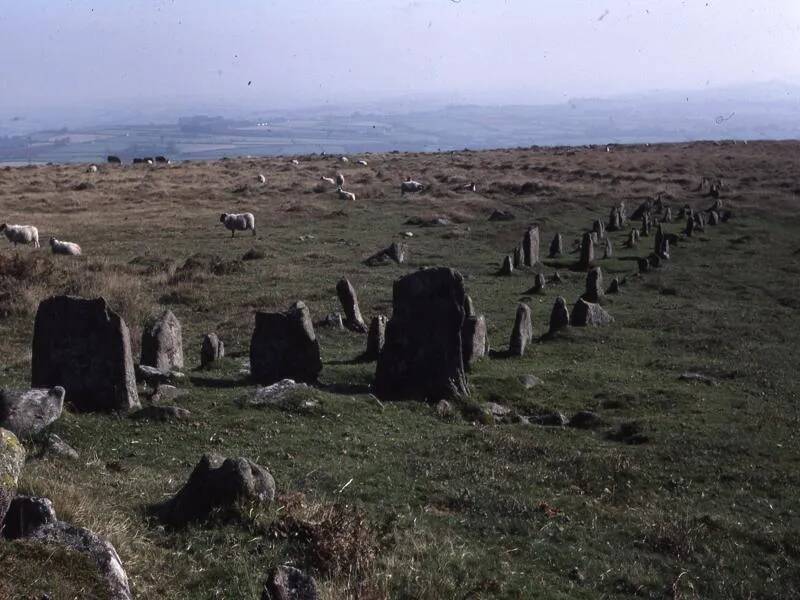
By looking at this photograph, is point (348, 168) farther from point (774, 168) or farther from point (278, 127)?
point (278, 127)

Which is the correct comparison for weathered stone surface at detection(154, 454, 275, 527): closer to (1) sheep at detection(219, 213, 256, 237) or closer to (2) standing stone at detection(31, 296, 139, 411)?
(2) standing stone at detection(31, 296, 139, 411)

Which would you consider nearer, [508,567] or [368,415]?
[508,567]

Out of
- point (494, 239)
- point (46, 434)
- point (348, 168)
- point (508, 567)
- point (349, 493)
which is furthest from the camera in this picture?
point (348, 168)

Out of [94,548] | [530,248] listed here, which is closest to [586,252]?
[530,248]

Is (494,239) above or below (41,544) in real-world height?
below

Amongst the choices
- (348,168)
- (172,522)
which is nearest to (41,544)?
(172,522)

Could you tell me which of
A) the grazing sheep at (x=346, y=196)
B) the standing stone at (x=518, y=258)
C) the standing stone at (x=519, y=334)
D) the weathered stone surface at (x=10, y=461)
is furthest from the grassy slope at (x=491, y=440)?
the grazing sheep at (x=346, y=196)

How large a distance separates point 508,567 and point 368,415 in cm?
679

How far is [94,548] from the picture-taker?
668cm

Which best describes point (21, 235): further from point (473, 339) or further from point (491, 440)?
point (491, 440)

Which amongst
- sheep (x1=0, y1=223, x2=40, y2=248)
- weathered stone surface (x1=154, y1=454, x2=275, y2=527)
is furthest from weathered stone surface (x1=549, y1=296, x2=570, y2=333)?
sheep (x1=0, y1=223, x2=40, y2=248)

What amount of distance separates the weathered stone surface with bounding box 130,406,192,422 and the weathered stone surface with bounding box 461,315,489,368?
7.56 metres

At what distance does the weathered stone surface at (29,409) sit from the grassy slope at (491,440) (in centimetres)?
37

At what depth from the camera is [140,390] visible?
52.7 feet
